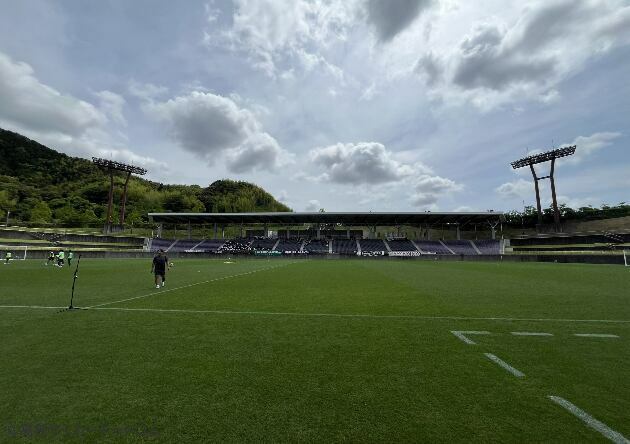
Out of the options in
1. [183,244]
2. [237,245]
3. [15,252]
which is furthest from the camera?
[183,244]

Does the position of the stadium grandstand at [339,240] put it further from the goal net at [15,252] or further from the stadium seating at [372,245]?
the goal net at [15,252]

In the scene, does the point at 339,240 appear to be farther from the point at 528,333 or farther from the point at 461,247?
the point at 528,333

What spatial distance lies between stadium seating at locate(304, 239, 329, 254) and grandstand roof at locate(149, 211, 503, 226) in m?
4.58

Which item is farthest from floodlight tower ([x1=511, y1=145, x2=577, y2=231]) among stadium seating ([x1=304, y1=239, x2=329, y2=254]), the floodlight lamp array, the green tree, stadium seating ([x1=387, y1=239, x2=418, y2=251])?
the green tree

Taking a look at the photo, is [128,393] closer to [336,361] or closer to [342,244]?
[336,361]

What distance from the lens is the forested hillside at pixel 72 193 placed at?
95238 millimetres

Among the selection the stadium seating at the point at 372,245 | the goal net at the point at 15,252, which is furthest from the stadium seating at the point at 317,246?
the goal net at the point at 15,252

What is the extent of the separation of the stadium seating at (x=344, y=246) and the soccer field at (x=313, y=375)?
56.7 metres

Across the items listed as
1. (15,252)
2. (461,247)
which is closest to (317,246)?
(461,247)

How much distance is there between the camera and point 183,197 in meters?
134

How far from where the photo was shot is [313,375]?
4445 millimetres

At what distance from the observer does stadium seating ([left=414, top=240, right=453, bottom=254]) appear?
65188 mm

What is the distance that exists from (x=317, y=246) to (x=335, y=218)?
23.3 ft

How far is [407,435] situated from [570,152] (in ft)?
273
